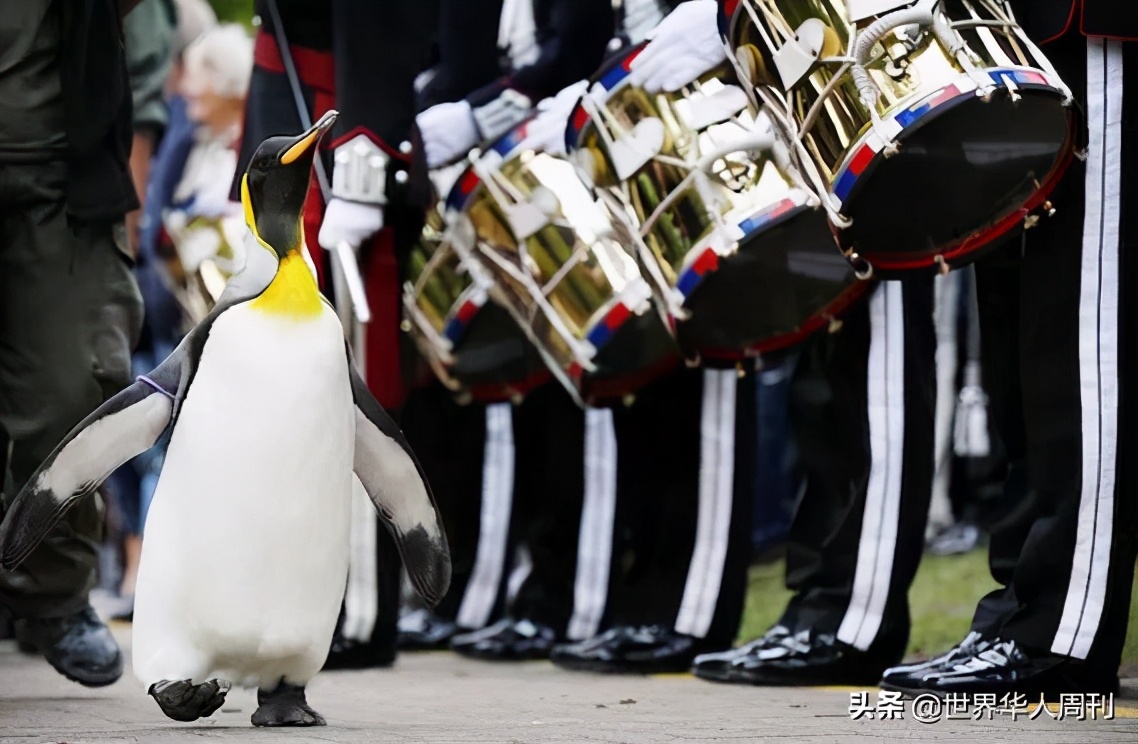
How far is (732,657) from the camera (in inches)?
137

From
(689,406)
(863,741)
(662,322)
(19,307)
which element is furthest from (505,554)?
(863,741)

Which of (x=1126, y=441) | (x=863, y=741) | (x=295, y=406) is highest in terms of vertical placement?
(x=295, y=406)

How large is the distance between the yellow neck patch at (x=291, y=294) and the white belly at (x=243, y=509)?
0.6 inches

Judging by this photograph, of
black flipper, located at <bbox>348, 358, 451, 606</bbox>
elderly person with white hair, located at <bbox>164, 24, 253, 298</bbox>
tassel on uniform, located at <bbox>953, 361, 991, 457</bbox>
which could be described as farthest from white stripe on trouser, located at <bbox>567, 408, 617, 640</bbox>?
black flipper, located at <bbox>348, 358, 451, 606</bbox>

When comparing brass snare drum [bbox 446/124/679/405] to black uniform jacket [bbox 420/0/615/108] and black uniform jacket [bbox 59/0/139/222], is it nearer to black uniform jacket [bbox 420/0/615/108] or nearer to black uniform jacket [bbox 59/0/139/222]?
black uniform jacket [bbox 420/0/615/108]

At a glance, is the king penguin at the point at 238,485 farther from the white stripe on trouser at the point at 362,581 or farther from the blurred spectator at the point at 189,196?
the blurred spectator at the point at 189,196

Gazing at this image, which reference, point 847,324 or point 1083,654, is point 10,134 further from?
point 1083,654

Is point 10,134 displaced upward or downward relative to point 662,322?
upward

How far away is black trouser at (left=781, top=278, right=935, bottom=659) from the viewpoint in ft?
10.9

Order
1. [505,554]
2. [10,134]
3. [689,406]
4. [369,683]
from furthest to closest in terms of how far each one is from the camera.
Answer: [505,554] < [689,406] < [369,683] < [10,134]

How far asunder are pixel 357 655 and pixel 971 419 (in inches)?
64.7

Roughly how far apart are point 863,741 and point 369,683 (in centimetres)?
130

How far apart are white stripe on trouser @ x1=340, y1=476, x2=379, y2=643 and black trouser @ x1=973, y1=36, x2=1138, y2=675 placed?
131 cm

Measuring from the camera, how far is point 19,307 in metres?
3.24
